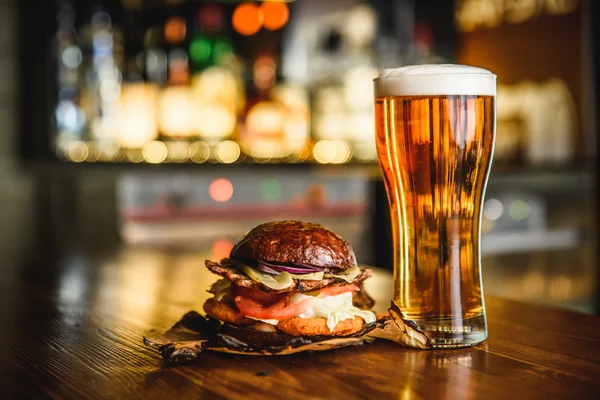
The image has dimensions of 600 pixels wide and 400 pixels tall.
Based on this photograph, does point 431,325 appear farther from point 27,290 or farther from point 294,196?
point 294,196

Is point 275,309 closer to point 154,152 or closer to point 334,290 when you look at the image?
point 334,290

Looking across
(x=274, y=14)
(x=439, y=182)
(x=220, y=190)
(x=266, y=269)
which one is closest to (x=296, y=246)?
(x=266, y=269)

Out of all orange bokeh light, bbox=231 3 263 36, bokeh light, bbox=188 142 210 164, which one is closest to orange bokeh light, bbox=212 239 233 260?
bokeh light, bbox=188 142 210 164

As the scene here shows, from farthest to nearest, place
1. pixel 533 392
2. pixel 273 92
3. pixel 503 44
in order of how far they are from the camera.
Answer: pixel 503 44
pixel 273 92
pixel 533 392

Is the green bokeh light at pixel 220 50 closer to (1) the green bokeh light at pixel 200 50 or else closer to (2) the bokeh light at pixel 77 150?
(1) the green bokeh light at pixel 200 50

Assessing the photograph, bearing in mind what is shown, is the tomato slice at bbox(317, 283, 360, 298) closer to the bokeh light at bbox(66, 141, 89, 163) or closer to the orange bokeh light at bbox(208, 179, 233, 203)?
the orange bokeh light at bbox(208, 179, 233, 203)

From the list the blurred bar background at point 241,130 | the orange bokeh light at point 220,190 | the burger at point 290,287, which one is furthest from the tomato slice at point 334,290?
the orange bokeh light at point 220,190

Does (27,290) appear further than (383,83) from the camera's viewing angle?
Yes

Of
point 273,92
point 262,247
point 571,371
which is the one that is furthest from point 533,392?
point 273,92
